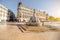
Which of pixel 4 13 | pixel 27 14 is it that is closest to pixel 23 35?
pixel 27 14

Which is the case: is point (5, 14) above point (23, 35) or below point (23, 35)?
above

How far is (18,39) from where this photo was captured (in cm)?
215

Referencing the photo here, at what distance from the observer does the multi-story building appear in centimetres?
234

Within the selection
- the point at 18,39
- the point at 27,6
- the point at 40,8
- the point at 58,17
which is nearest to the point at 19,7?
the point at 27,6

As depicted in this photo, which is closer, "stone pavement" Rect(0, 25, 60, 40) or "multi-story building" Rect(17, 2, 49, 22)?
"stone pavement" Rect(0, 25, 60, 40)

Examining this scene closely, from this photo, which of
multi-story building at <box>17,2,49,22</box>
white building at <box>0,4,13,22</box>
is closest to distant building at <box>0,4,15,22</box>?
white building at <box>0,4,13,22</box>

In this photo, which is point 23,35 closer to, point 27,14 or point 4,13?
point 27,14

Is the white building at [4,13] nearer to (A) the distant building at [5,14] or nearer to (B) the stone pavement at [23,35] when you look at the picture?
(A) the distant building at [5,14]

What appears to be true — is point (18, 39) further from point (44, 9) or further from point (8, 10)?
point (44, 9)

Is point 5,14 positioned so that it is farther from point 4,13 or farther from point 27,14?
point 27,14

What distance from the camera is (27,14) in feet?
7.69

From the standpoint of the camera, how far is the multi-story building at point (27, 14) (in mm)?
2338

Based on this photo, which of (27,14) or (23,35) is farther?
(27,14)

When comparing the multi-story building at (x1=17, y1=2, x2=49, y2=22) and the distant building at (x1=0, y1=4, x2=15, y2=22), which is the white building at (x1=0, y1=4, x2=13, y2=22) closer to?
the distant building at (x1=0, y1=4, x2=15, y2=22)
